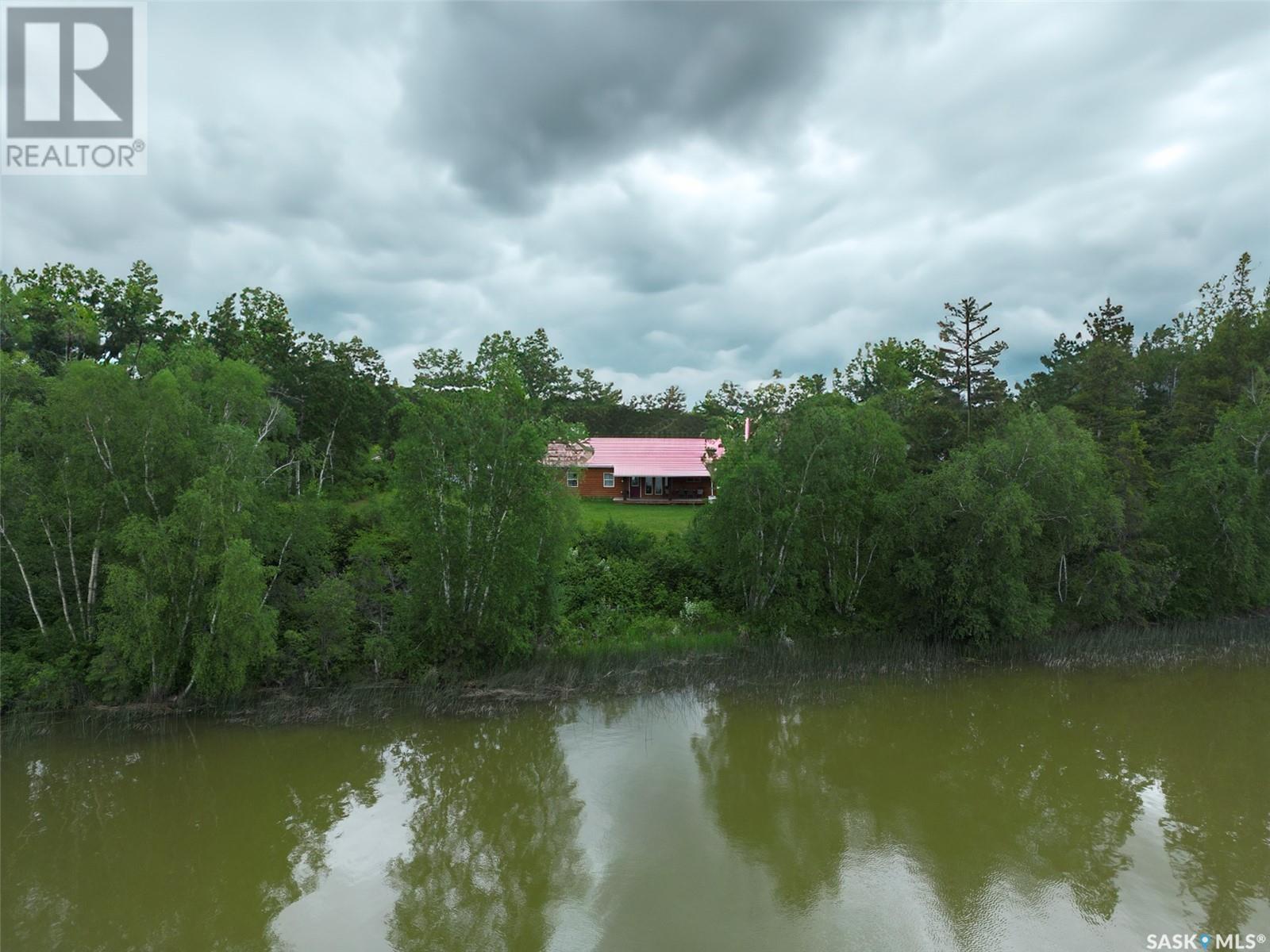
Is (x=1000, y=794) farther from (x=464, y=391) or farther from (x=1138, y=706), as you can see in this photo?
(x=464, y=391)

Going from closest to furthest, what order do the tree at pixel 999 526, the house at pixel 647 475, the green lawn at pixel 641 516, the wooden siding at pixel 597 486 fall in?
the tree at pixel 999 526, the green lawn at pixel 641 516, the house at pixel 647 475, the wooden siding at pixel 597 486

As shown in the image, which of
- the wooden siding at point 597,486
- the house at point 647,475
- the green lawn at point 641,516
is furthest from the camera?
the wooden siding at point 597,486

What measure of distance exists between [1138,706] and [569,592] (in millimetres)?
16607

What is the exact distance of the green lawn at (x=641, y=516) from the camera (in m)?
30.4

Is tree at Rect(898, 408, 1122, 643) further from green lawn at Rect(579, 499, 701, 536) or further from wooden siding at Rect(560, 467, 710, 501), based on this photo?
wooden siding at Rect(560, 467, 710, 501)

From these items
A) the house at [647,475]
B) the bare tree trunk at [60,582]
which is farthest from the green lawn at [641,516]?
the bare tree trunk at [60,582]

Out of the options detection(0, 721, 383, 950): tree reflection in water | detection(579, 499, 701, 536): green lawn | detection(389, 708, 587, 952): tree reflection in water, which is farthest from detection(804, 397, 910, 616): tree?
detection(0, 721, 383, 950): tree reflection in water

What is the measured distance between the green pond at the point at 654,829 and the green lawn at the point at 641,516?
12.5 metres

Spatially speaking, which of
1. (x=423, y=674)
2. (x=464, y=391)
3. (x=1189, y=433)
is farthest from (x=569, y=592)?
(x=1189, y=433)

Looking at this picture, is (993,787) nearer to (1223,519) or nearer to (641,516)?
(1223,519)

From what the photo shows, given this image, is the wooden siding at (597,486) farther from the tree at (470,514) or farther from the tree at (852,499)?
the tree at (470,514)

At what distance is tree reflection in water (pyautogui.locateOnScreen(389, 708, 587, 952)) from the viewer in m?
9.48

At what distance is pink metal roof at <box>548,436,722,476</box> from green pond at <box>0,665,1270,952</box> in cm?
2369

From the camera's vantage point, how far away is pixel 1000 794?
518 inches
